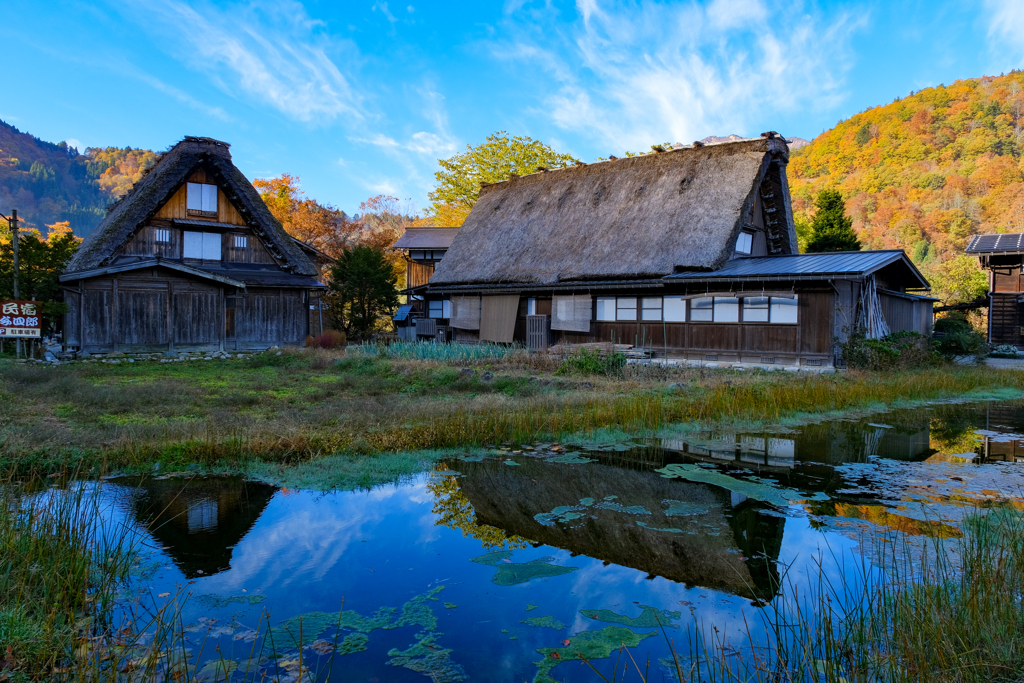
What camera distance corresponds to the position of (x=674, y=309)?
18.2 meters

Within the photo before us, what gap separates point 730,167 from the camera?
19641 millimetres

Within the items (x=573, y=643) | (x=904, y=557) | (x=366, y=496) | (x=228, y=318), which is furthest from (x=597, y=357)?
(x=228, y=318)

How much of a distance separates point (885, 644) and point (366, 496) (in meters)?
4.38

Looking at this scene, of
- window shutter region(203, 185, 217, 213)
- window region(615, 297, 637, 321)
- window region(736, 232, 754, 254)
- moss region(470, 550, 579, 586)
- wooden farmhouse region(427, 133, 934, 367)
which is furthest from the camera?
window shutter region(203, 185, 217, 213)

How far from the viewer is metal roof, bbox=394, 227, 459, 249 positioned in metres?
32.1

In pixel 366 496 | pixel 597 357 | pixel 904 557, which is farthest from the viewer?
pixel 597 357

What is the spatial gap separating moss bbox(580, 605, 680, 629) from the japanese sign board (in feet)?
60.5

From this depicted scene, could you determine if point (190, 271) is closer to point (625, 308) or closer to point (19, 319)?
point (19, 319)

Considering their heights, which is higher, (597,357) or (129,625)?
(597,357)

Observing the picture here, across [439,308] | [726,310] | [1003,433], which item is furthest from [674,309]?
[439,308]

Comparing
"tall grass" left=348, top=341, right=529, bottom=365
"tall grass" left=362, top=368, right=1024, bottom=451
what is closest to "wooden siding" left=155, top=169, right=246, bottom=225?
"tall grass" left=348, top=341, right=529, bottom=365

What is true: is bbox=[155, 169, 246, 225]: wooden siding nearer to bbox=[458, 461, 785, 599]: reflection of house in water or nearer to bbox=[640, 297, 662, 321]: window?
bbox=[640, 297, 662, 321]: window

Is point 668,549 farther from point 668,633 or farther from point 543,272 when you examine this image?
point 543,272

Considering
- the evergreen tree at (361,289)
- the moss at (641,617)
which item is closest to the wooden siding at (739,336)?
the evergreen tree at (361,289)
